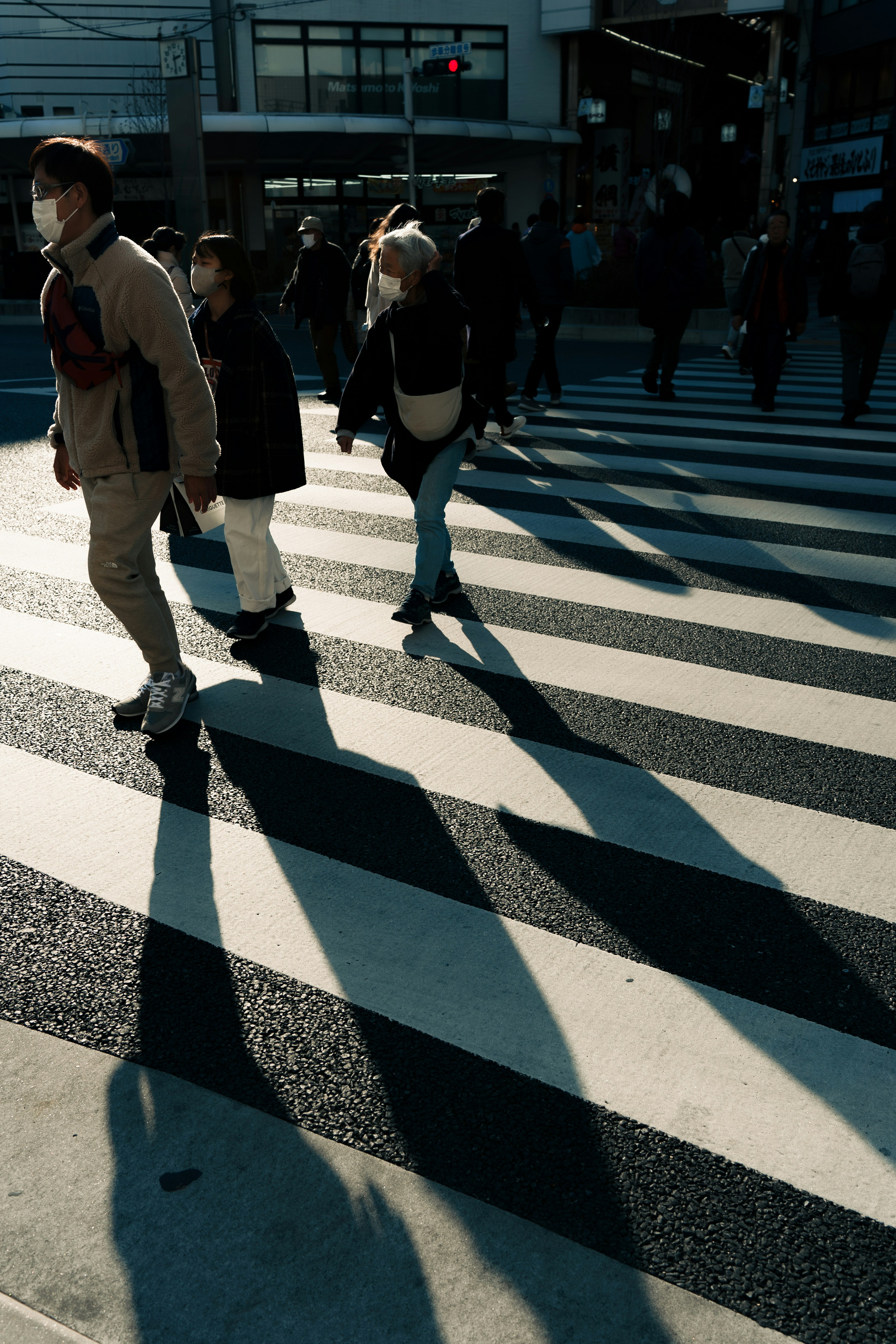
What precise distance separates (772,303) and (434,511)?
22.5 ft

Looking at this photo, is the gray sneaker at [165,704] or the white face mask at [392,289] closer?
the gray sneaker at [165,704]

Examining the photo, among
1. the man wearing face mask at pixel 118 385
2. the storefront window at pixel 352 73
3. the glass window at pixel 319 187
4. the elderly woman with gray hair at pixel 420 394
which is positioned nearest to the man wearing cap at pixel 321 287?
the elderly woman with gray hair at pixel 420 394

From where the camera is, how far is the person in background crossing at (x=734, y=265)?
14.8m

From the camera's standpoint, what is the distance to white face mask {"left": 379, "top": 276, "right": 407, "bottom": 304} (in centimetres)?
500

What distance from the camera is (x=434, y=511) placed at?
535cm

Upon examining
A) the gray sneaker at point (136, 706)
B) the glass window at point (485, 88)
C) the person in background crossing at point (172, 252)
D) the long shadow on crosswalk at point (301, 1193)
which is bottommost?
the long shadow on crosswalk at point (301, 1193)

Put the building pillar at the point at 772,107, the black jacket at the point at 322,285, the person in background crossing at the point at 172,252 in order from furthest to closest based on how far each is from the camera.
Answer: the building pillar at the point at 772,107 < the black jacket at the point at 322,285 < the person in background crossing at the point at 172,252

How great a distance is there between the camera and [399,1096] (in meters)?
2.44

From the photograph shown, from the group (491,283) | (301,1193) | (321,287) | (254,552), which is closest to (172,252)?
(491,283)

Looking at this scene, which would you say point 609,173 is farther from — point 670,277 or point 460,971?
point 460,971

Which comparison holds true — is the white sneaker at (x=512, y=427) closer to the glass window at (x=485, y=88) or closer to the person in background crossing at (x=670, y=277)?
the person in background crossing at (x=670, y=277)

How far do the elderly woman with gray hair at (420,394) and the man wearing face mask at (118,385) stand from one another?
1328 mm

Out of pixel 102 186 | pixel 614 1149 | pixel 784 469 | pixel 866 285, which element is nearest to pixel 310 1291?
pixel 614 1149

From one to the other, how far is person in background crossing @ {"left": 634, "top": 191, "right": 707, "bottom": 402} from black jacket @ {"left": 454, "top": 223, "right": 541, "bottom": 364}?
240 cm
